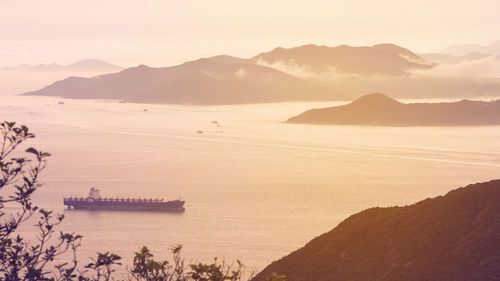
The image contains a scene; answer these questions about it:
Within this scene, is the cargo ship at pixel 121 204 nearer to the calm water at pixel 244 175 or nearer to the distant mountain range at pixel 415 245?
the calm water at pixel 244 175

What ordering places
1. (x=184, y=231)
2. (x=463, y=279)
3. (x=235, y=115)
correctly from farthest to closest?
(x=235, y=115) < (x=184, y=231) < (x=463, y=279)

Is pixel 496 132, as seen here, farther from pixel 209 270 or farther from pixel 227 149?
pixel 209 270

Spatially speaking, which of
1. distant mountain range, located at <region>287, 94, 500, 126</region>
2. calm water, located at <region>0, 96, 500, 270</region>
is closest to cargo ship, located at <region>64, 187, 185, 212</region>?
calm water, located at <region>0, 96, 500, 270</region>

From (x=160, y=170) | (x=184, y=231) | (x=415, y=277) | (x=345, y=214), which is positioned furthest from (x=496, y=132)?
(x=415, y=277)

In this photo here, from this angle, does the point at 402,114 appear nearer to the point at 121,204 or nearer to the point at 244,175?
the point at 244,175

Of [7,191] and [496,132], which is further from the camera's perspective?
[496,132]

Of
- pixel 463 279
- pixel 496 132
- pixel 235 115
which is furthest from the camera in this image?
pixel 235 115

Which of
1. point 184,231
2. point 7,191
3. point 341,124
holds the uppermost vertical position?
point 341,124

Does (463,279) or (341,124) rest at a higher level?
(341,124)
